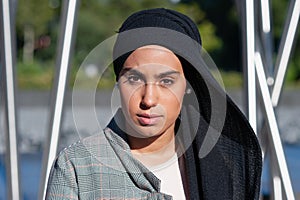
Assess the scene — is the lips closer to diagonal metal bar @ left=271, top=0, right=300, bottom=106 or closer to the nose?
the nose

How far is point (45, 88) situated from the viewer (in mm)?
17484

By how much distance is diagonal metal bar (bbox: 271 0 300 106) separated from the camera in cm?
232

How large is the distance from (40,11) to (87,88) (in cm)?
2081

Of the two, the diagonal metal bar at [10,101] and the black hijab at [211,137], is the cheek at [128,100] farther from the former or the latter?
the diagonal metal bar at [10,101]

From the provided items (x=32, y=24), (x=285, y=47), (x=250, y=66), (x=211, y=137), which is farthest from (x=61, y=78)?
(x=32, y=24)

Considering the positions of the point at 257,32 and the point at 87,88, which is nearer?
the point at 87,88

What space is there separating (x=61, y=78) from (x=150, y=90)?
1110 mm

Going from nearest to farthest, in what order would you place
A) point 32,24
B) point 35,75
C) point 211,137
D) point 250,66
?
point 211,137, point 250,66, point 35,75, point 32,24

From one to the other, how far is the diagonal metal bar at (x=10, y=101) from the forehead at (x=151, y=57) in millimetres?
1203

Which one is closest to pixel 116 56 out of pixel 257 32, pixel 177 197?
pixel 177 197

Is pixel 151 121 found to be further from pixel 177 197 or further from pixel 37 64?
pixel 37 64

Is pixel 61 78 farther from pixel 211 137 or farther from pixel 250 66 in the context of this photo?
pixel 211 137

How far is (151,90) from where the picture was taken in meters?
1.15

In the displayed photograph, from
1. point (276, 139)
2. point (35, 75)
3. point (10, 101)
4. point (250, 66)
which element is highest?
point (35, 75)
